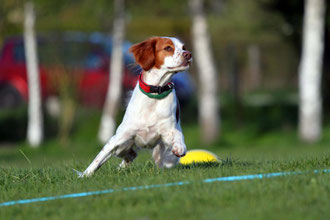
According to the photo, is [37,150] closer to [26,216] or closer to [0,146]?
[0,146]

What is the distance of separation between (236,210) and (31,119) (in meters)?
13.7

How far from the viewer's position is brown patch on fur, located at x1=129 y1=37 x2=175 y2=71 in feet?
21.0

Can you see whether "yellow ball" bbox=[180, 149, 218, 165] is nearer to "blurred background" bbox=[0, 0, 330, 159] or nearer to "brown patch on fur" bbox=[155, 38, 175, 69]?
"brown patch on fur" bbox=[155, 38, 175, 69]

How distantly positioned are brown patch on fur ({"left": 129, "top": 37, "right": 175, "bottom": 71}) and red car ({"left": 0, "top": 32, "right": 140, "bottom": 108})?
431 inches

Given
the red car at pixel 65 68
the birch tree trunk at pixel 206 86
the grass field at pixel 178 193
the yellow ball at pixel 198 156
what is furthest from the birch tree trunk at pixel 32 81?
the grass field at pixel 178 193

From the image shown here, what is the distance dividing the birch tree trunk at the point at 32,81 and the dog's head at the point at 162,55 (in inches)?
435

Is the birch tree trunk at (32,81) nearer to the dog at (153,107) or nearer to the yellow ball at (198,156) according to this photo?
the yellow ball at (198,156)

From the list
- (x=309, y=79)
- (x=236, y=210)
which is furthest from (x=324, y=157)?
(x=309, y=79)

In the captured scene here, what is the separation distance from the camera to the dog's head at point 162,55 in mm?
6285

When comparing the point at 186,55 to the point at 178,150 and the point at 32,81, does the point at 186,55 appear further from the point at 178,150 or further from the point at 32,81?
the point at 32,81

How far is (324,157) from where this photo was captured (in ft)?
22.1

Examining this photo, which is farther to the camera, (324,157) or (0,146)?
(0,146)

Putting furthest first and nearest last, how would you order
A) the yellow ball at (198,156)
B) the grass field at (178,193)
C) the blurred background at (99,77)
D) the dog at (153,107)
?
the blurred background at (99,77)
the yellow ball at (198,156)
the dog at (153,107)
the grass field at (178,193)

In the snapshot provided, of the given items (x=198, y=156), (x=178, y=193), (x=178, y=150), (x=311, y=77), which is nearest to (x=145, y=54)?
(x=178, y=150)
